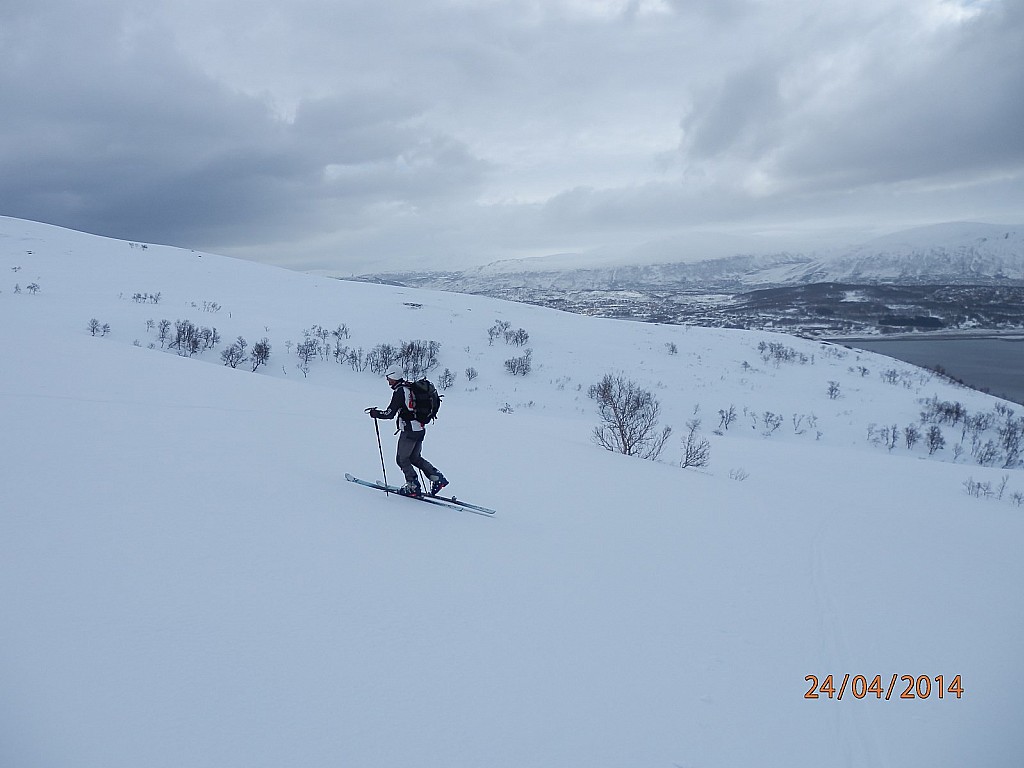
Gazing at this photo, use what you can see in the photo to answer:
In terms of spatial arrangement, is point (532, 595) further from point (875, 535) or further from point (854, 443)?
point (854, 443)

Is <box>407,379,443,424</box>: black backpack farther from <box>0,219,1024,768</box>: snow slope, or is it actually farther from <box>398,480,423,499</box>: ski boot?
<box>0,219,1024,768</box>: snow slope

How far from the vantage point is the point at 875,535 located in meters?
8.31

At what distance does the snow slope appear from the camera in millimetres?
3055

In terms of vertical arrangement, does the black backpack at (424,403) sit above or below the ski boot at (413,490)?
above

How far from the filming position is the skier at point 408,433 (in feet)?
21.5

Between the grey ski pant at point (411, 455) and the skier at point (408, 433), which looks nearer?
the skier at point (408, 433)
